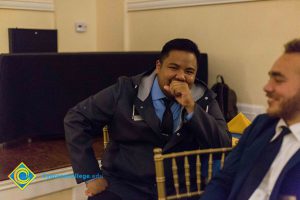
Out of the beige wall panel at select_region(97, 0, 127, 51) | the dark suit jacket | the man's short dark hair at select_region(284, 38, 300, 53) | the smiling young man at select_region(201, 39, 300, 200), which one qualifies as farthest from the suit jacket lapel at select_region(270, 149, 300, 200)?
the beige wall panel at select_region(97, 0, 127, 51)

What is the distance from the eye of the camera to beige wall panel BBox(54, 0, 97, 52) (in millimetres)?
3471

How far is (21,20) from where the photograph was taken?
10.8 ft

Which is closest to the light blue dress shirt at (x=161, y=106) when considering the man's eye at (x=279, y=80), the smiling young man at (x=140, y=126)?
the smiling young man at (x=140, y=126)

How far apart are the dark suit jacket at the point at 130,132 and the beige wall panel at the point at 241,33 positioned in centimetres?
91

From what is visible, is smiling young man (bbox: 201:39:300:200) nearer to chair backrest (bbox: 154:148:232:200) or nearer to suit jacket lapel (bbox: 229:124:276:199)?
suit jacket lapel (bbox: 229:124:276:199)

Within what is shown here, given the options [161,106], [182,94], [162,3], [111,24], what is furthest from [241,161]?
[111,24]

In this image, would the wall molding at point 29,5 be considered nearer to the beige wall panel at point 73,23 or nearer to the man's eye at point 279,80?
the beige wall panel at point 73,23

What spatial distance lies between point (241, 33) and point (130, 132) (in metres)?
1.30

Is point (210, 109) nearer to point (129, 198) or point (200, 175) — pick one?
point (200, 175)

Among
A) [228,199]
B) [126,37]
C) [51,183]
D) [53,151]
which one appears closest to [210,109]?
[228,199]

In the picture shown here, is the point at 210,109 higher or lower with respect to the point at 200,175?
higher

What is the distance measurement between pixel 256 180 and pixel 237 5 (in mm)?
1646

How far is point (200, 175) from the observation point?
1561mm

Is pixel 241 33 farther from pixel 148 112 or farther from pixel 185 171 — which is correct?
pixel 185 171
